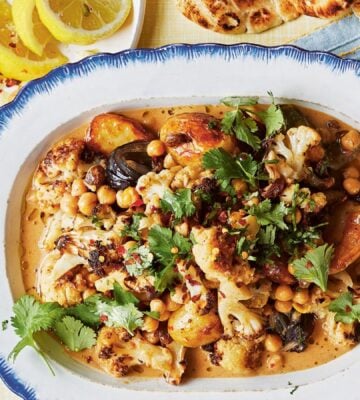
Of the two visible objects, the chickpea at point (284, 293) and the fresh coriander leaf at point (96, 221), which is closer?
the chickpea at point (284, 293)

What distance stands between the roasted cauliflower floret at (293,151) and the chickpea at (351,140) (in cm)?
25

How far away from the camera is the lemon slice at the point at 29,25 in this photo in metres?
4.52

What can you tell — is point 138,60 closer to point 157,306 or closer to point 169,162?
point 169,162

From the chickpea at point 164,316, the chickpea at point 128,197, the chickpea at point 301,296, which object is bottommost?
the chickpea at point 301,296

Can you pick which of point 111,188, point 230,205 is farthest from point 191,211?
point 111,188

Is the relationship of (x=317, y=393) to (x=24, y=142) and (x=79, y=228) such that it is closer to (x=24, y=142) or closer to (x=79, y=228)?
(x=79, y=228)

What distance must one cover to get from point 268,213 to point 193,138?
25.0 inches

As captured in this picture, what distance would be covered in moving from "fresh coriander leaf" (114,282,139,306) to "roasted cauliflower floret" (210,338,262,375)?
1.86 feet

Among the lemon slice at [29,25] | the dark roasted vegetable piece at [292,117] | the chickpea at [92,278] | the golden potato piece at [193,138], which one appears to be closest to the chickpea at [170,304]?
the chickpea at [92,278]

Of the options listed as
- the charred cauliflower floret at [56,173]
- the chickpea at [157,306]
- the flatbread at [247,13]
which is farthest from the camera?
the flatbread at [247,13]

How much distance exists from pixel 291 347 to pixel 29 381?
1.63 meters

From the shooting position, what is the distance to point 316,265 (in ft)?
12.4

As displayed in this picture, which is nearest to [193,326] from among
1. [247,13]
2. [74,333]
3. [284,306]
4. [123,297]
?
[123,297]

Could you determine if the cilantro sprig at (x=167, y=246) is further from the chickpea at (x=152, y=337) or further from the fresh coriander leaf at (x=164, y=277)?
the chickpea at (x=152, y=337)
